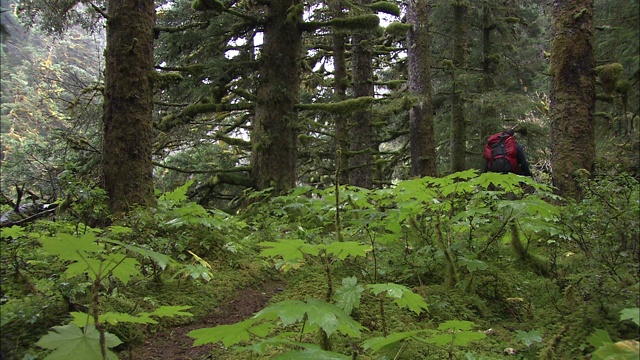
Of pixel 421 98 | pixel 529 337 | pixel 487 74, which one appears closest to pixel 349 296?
pixel 529 337

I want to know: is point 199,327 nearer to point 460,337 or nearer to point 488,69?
point 460,337

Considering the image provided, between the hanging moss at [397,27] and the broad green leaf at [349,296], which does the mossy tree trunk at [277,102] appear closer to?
the hanging moss at [397,27]

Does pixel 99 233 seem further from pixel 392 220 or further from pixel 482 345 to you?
pixel 482 345

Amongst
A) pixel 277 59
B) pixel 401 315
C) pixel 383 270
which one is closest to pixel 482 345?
pixel 401 315

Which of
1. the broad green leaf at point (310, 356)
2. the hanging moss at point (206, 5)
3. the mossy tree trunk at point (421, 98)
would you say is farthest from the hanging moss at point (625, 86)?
the mossy tree trunk at point (421, 98)

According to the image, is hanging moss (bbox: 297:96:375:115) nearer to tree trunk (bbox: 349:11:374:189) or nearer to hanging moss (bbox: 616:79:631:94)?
tree trunk (bbox: 349:11:374:189)

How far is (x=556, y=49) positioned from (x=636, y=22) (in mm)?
4393

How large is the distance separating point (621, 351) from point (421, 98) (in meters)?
8.45

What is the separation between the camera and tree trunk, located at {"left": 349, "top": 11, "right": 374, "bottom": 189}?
10852 millimetres

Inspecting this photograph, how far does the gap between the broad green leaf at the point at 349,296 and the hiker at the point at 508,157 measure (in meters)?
5.52

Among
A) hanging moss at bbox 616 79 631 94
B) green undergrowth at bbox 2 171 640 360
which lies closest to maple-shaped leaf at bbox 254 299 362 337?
green undergrowth at bbox 2 171 640 360

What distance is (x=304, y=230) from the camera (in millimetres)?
4203

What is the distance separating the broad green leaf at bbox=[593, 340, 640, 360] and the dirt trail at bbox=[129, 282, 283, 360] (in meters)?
2.16

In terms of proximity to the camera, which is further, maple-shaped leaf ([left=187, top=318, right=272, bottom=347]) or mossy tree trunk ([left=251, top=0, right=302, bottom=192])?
mossy tree trunk ([left=251, top=0, right=302, bottom=192])
